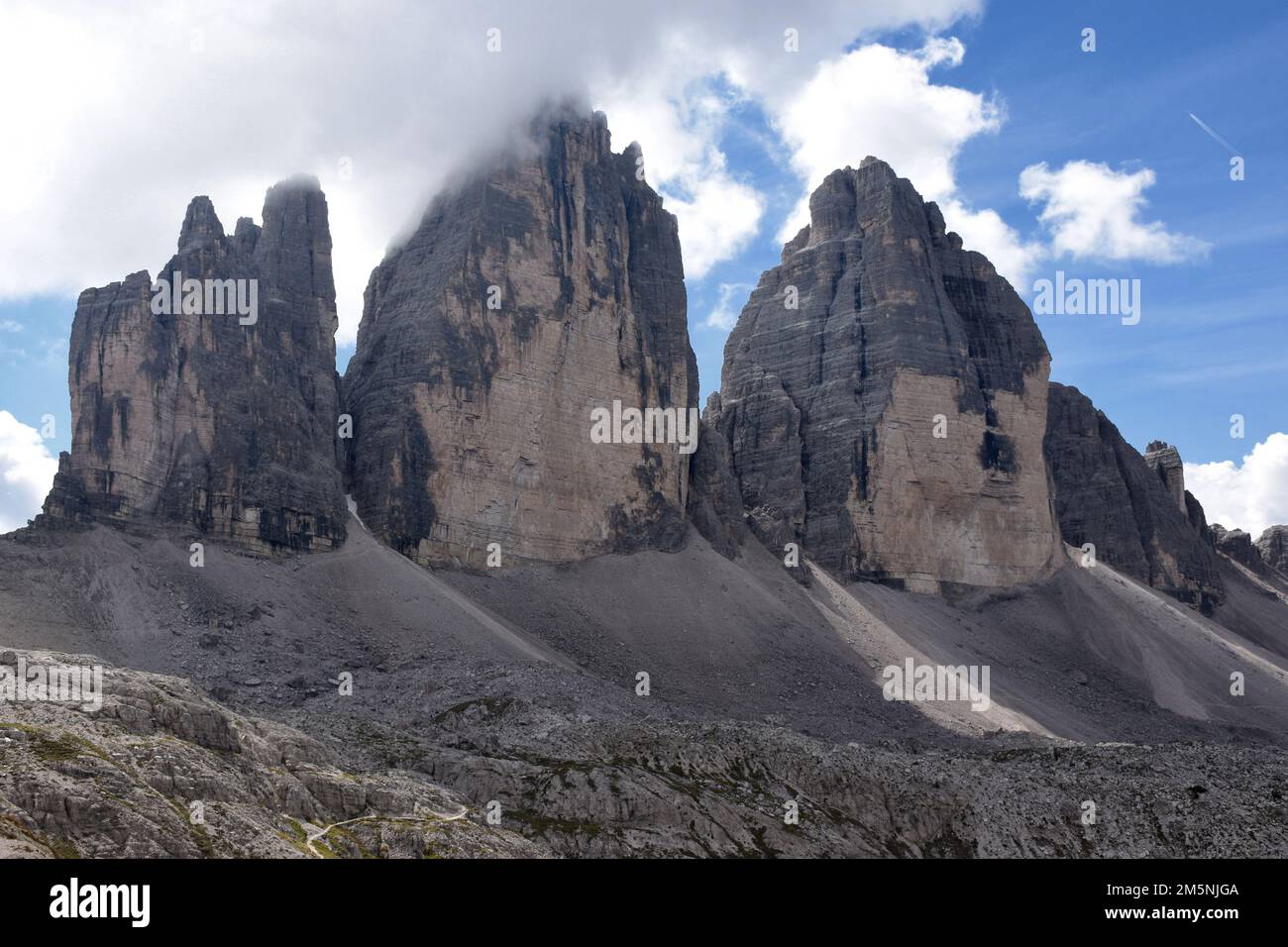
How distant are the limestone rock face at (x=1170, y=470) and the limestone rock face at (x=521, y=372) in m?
73.8

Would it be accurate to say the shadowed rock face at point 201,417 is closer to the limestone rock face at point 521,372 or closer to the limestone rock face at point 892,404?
the limestone rock face at point 521,372

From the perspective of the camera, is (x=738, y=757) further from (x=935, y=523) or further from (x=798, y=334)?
(x=798, y=334)

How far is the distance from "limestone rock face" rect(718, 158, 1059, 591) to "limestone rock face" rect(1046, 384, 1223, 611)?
1763 cm

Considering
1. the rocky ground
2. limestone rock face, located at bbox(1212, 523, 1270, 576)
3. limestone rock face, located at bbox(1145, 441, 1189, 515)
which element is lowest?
the rocky ground

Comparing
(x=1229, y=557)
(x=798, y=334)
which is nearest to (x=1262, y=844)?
(x=798, y=334)

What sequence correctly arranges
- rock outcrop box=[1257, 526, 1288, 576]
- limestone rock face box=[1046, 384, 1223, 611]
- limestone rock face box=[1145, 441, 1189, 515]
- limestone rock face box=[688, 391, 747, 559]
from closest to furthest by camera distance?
limestone rock face box=[688, 391, 747, 559] → limestone rock face box=[1046, 384, 1223, 611] → limestone rock face box=[1145, 441, 1189, 515] → rock outcrop box=[1257, 526, 1288, 576]

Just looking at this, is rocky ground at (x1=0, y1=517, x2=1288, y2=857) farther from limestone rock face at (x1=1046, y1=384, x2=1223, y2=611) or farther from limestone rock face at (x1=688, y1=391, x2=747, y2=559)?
limestone rock face at (x1=1046, y1=384, x2=1223, y2=611)

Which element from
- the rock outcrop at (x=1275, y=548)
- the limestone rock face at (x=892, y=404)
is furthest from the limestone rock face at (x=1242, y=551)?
the limestone rock face at (x=892, y=404)

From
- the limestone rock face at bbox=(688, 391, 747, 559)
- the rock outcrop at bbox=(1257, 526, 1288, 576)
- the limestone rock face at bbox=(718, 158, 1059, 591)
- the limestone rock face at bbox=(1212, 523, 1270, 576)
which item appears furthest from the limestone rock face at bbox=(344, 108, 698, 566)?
the rock outcrop at bbox=(1257, 526, 1288, 576)

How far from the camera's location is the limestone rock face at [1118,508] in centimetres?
14775

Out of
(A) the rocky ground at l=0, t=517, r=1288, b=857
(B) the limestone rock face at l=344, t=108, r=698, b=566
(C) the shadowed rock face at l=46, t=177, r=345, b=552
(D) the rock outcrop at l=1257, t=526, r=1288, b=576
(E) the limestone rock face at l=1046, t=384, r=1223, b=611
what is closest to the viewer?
(A) the rocky ground at l=0, t=517, r=1288, b=857

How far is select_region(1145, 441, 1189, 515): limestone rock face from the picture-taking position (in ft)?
543

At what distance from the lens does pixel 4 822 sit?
35406mm
